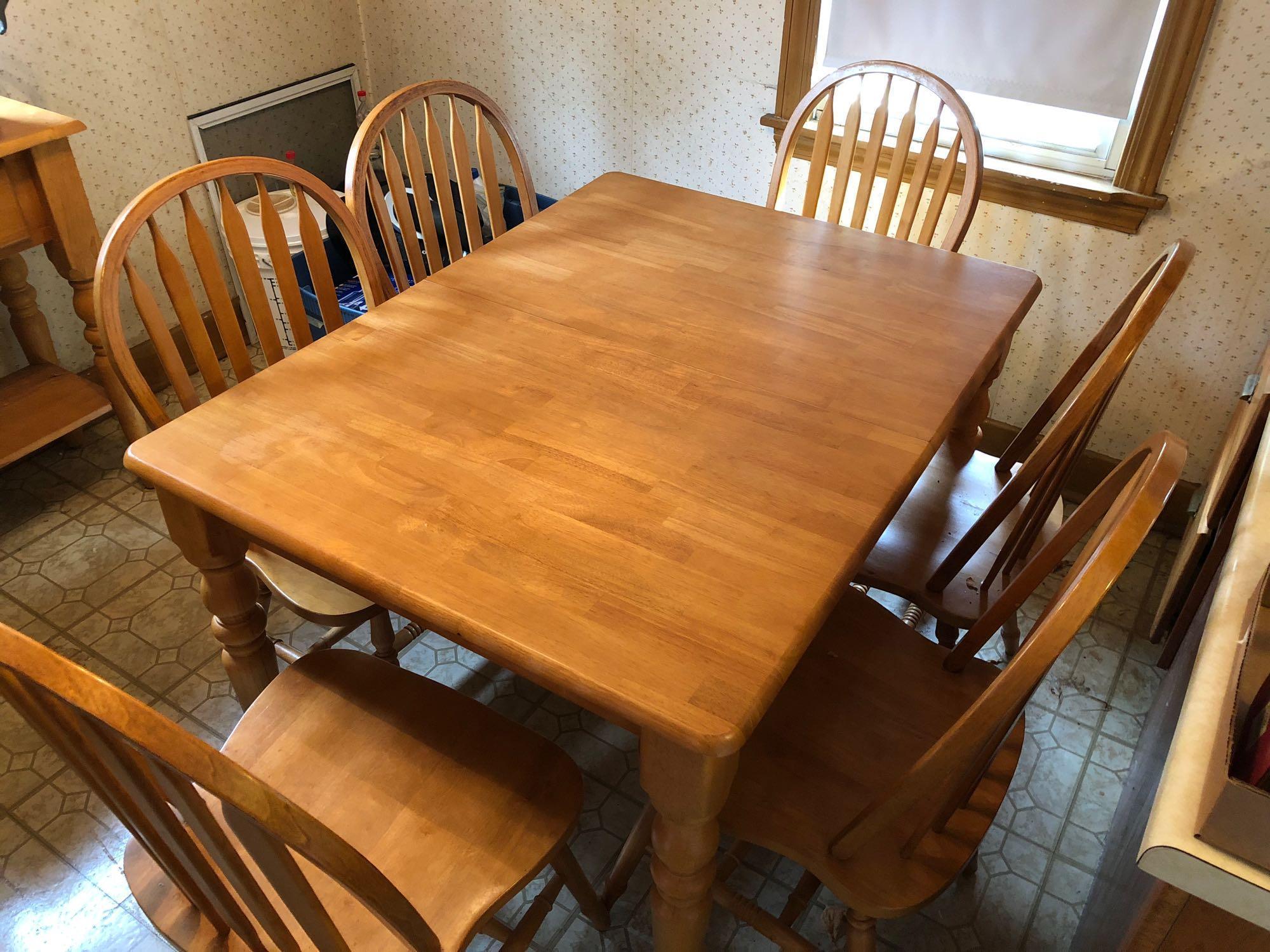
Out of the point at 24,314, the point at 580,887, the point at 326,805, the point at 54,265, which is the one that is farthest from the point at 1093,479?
the point at 24,314

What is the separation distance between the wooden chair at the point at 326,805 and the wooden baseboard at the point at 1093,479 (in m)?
1.57

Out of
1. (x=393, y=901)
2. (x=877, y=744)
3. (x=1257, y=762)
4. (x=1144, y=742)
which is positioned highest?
(x=1257, y=762)

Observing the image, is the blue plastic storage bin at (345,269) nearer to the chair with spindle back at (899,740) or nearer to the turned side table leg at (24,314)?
the turned side table leg at (24,314)

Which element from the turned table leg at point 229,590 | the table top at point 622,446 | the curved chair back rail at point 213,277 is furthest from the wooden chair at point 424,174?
the turned table leg at point 229,590

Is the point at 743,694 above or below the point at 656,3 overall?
below

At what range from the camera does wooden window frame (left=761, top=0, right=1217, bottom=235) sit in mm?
1797

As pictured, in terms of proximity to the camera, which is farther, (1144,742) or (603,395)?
(1144,742)

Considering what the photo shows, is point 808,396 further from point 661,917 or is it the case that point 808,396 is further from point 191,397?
point 191,397

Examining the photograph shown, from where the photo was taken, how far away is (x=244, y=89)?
8.41 ft

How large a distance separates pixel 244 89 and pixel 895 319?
202cm

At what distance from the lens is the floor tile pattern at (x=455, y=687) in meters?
1.47

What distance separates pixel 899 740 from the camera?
1.20m

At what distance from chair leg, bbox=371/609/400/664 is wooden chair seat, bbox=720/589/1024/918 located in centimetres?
80

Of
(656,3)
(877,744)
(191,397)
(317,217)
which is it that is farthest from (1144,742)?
(317,217)
